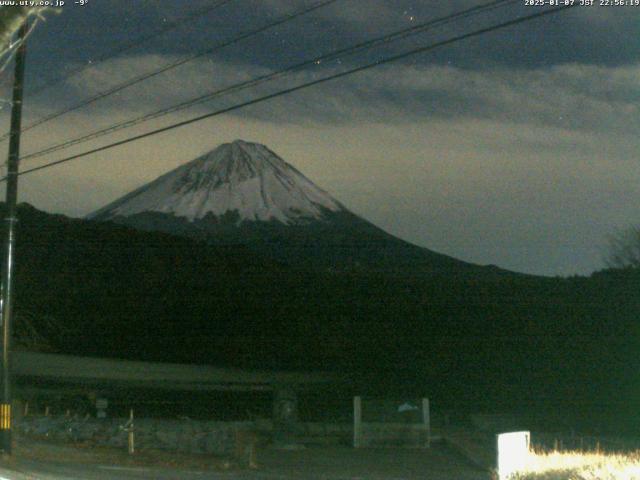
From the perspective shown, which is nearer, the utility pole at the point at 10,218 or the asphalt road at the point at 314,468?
the asphalt road at the point at 314,468

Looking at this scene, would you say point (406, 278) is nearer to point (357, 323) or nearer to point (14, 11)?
point (357, 323)

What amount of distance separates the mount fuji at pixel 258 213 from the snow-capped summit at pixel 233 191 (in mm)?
182

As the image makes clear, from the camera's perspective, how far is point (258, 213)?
166000mm

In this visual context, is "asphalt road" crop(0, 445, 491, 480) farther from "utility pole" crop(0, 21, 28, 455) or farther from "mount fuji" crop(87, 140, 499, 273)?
"mount fuji" crop(87, 140, 499, 273)

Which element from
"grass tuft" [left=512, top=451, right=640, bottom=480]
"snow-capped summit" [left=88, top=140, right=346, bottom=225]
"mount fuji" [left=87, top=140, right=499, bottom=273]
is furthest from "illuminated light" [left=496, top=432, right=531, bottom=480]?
"snow-capped summit" [left=88, top=140, right=346, bottom=225]

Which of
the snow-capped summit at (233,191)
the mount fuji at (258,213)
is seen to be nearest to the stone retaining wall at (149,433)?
the mount fuji at (258,213)

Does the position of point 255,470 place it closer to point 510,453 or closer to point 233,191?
point 510,453

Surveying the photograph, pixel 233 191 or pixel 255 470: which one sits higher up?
pixel 233 191

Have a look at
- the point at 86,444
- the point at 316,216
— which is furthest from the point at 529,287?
the point at 316,216

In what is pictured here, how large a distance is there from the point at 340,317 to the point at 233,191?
94355 millimetres

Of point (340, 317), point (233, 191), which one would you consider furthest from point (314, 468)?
point (233, 191)

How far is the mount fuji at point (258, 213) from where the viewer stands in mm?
138500

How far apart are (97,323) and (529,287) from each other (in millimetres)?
39512

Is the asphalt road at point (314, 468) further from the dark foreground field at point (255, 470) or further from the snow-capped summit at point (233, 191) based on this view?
the snow-capped summit at point (233, 191)
